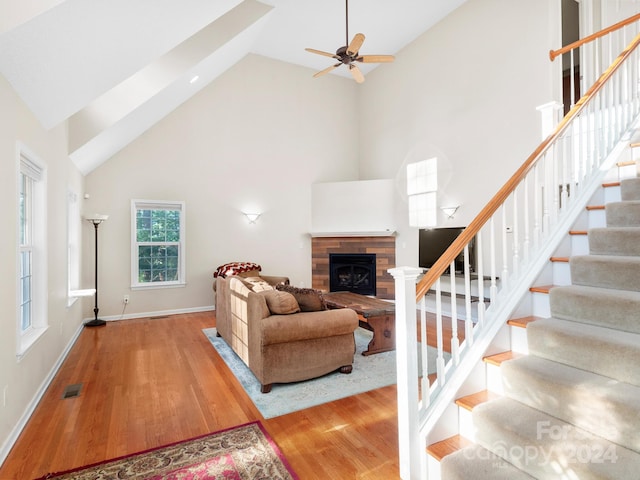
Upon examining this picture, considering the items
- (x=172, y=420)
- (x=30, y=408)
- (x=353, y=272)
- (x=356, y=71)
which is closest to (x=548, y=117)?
(x=356, y=71)

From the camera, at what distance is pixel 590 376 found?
1711mm

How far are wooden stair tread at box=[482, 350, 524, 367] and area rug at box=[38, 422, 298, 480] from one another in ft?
4.24

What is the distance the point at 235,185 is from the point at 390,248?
10.8 feet

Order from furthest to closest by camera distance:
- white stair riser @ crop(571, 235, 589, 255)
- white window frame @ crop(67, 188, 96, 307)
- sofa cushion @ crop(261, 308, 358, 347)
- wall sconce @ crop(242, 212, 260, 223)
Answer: wall sconce @ crop(242, 212, 260, 223), white window frame @ crop(67, 188, 96, 307), sofa cushion @ crop(261, 308, 358, 347), white stair riser @ crop(571, 235, 589, 255)

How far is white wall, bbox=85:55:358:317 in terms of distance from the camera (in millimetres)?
5824

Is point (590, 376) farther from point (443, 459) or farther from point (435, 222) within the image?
point (435, 222)

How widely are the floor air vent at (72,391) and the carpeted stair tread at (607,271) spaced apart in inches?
159

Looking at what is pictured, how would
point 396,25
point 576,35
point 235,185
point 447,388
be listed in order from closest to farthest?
point 447,388 < point 576,35 < point 396,25 < point 235,185

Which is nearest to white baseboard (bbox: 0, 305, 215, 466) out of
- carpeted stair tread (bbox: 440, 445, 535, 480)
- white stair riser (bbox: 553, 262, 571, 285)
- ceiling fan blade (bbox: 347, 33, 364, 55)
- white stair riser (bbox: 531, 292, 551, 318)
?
carpeted stair tread (bbox: 440, 445, 535, 480)

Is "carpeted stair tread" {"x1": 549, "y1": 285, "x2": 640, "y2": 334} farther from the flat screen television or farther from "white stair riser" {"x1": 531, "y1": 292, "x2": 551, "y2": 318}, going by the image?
the flat screen television

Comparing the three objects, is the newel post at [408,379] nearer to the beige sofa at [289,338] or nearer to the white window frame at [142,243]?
the beige sofa at [289,338]

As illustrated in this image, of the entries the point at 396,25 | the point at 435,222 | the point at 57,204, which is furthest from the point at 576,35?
the point at 57,204

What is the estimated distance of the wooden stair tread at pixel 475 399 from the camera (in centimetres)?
190

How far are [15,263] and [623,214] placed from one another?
4243 millimetres
